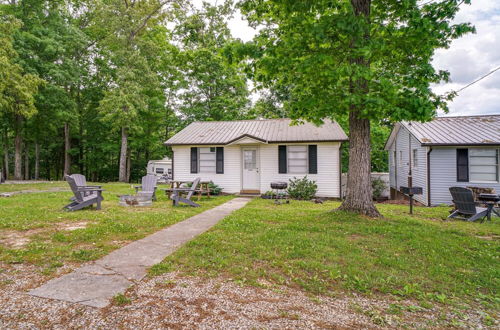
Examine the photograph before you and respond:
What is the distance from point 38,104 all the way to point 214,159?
14803 millimetres

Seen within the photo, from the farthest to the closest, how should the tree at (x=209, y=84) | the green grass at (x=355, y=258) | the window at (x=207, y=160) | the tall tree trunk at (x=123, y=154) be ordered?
the tree at (x=209, y=84) < the tall tree trunk at (x=123, y=154) < the window at (x=207, y=160) < the green grass at (x=355, y=258)

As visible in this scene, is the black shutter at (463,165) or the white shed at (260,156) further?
the white shed at (260,156)

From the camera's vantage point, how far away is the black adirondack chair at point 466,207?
24.3 feet

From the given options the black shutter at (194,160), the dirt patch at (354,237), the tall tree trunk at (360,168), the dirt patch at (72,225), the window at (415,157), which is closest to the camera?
the dirt patch at (354,237)

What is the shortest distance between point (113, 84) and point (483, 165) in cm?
2624

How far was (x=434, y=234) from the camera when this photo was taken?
5.53 metres

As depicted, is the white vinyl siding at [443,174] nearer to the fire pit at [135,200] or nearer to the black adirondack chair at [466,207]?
the black adirondack chair at [466,207]

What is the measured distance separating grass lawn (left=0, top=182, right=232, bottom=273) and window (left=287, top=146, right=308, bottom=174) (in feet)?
18.3

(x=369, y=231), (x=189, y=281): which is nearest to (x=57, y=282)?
(x=189, y=281)

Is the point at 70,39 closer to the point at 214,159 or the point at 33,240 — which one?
the point at 214,159

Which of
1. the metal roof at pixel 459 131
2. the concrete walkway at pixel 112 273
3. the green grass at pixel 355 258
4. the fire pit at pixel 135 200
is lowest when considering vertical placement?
the green grass at pixel 355 258

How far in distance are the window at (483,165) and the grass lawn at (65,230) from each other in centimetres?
1084

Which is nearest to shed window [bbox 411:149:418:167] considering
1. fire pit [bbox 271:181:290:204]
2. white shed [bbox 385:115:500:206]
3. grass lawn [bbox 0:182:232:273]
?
white shed [bbox 385:115:500:206]

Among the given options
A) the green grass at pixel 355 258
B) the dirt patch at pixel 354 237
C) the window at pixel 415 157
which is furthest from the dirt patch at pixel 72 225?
the window at pixel 415 157
